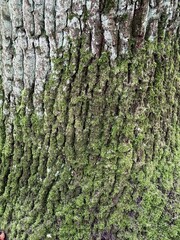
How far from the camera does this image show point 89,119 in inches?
92.4

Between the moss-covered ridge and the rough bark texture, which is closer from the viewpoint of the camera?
the rough bark texture

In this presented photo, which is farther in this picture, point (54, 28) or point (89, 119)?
point (89, 119)

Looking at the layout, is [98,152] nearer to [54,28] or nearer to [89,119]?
[89,119]

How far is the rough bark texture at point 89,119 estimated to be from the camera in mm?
2189

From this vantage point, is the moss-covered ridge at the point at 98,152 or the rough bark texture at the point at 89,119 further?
the moss-covered ridge at the point at 98,152

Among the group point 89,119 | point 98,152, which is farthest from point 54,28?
point 98,152

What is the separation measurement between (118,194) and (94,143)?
1.26 ft

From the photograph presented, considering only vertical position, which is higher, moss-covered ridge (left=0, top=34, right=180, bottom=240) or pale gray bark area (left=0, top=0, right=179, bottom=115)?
pale gray bark area (left=0, top=0, right=179, bottom=115)

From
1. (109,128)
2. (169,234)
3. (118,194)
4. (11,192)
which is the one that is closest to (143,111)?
(109,128)

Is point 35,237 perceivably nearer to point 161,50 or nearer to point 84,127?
point 84,127

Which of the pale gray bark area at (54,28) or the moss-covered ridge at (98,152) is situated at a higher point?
the pale gray bark area at (54,28)

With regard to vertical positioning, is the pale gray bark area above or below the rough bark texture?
above

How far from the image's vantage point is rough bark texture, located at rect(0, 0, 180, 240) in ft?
7.18

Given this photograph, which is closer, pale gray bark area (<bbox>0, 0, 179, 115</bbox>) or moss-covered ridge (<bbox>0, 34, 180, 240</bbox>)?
pale gray bark area (<bbox>0, 0, 179, 115</bbox>)
